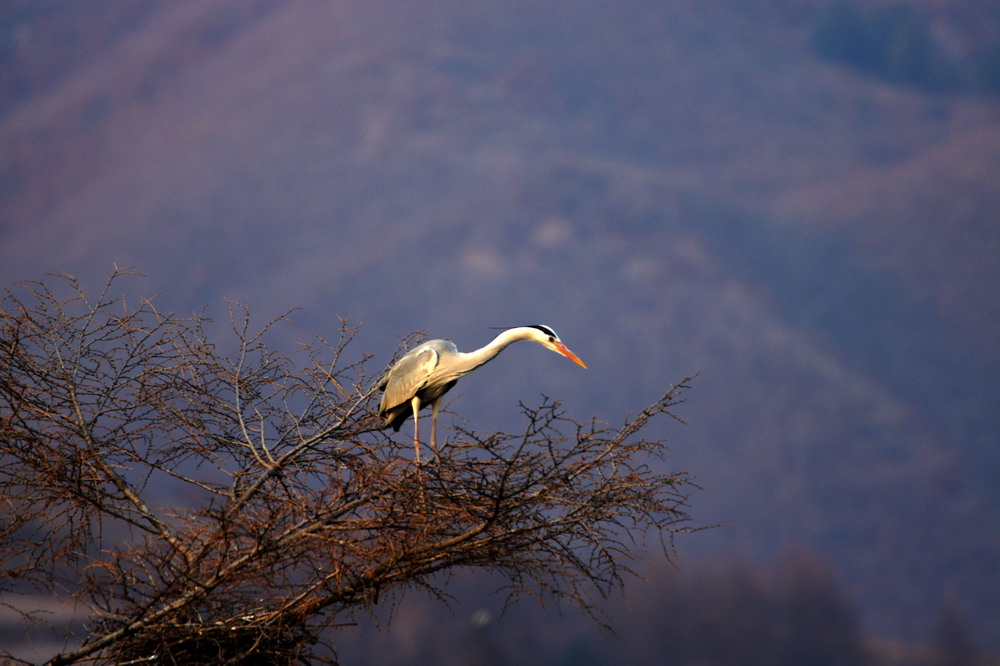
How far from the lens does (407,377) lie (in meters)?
8.90

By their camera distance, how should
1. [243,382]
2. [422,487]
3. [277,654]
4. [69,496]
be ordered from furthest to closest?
[243,382]
[69,496]
[277,654]
[422,487]

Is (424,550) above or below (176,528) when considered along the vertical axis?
below

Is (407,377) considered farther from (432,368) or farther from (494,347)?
(494,347)

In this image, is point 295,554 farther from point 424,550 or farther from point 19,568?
point 19,568

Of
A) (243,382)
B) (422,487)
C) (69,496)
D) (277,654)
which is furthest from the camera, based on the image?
(243,382)

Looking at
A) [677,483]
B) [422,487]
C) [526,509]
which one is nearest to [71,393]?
[422,487]

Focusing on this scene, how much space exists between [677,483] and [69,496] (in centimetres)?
484

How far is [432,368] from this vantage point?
8836 mm

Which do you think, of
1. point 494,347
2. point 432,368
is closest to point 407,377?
point 432,368

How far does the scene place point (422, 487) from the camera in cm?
668

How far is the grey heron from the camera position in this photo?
885 centimetres

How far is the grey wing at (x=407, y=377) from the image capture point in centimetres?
884

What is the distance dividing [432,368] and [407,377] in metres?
0.25

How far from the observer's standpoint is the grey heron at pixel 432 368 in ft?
29.0
